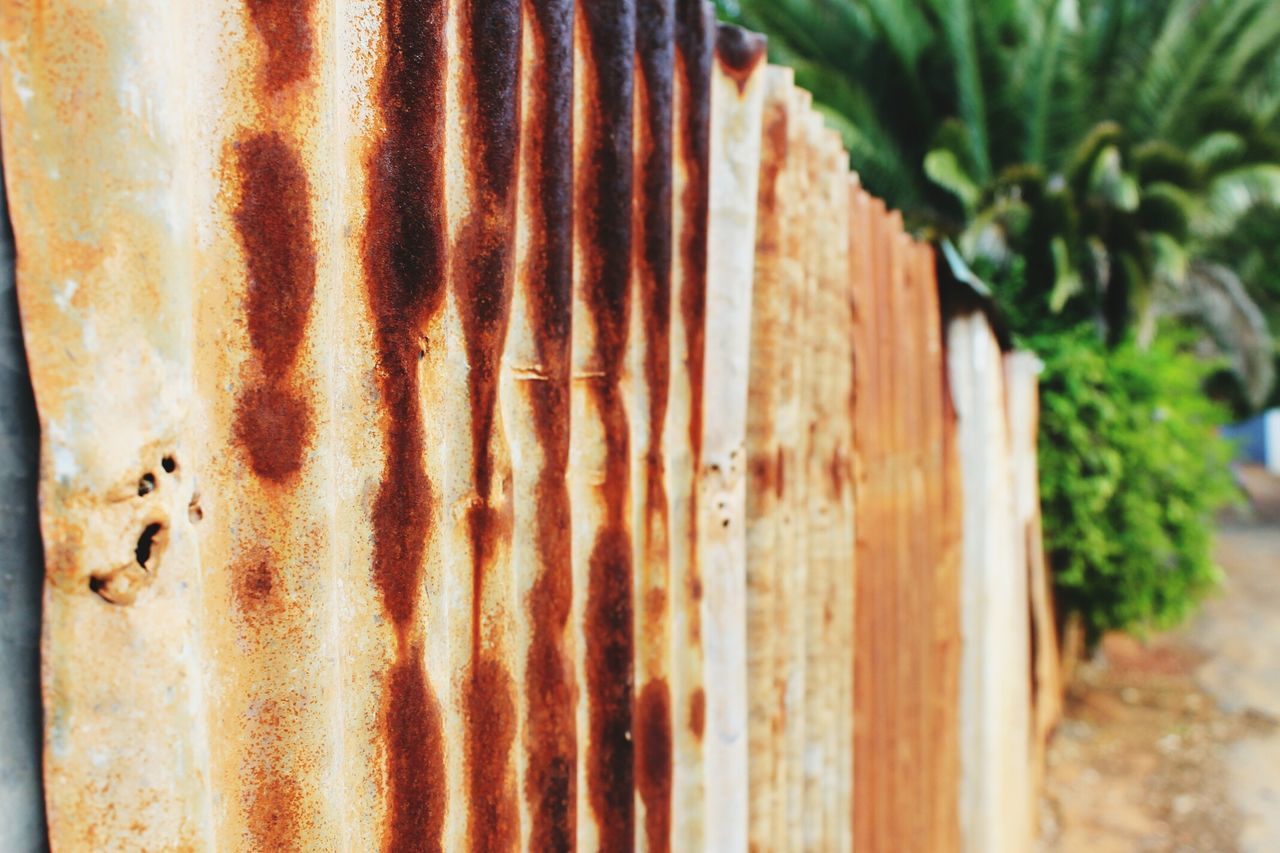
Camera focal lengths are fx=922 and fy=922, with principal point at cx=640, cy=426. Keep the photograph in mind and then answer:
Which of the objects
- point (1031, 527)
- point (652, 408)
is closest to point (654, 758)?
point (652, 408)

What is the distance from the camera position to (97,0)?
2.15 ft

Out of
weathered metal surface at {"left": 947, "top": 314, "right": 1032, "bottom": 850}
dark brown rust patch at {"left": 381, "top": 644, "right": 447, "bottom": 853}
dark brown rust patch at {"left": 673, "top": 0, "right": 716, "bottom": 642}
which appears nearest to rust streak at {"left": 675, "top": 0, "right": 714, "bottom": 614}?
dark brown rust patch at {"left": 673, "top": 0, "right": 716, "bottom": 642}

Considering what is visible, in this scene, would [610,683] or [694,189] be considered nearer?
[610,683]

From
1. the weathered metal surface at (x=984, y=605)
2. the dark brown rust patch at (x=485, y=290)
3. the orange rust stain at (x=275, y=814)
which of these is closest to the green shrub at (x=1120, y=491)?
the weathered metal surface at (x=984, y=605)

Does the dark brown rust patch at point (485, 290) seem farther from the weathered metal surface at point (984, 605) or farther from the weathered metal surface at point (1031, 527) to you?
the weathered metal surface at point (1031, 527)

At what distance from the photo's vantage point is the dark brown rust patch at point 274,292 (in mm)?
779

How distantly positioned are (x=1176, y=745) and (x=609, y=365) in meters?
6.02

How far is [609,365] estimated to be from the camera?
1186mm

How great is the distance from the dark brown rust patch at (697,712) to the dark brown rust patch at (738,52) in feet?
3.10

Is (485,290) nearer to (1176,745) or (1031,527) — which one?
(1031,527)

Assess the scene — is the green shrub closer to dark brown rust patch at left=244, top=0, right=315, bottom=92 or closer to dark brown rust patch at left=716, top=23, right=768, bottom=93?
dark brown rust patch at left=716, top=23, right=768, bottom=93

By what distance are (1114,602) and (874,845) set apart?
507 cm

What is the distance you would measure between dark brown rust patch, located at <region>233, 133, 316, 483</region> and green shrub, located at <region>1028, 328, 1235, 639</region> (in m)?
6.37

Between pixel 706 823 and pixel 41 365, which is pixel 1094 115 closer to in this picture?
pixel 706 823
